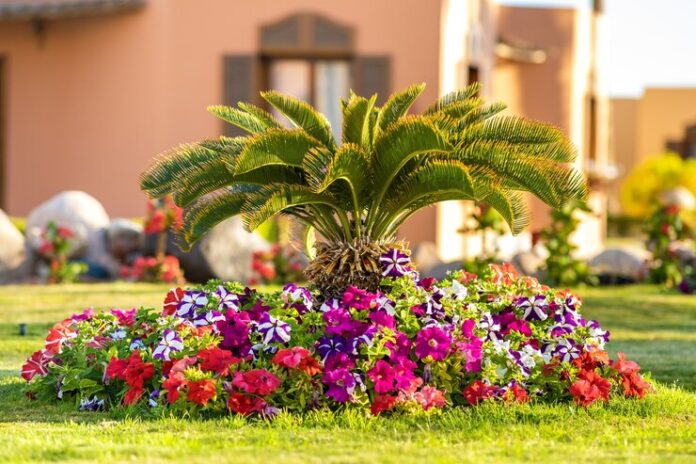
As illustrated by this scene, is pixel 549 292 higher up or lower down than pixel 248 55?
lower down

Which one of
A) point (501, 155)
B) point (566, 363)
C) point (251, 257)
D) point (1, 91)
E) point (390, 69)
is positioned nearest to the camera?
point (566, 363)

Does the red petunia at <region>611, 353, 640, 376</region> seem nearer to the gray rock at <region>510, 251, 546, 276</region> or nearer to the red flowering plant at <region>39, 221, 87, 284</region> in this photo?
the gray rock at <region>510, 251, 546, 276</region>

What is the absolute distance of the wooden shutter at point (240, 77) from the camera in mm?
17141

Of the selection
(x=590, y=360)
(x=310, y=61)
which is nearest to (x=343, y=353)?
(x=590, y=360)

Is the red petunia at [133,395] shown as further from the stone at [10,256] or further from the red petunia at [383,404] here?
the stone at [10,256]

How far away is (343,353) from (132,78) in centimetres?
1144

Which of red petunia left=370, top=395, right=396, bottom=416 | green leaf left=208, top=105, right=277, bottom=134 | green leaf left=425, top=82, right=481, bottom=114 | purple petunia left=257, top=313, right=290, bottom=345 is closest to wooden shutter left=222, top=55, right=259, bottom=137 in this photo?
green leaf left=208, top=105, right=277, bottom=134

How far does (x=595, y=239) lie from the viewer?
2462cm

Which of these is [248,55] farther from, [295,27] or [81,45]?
[81,45]

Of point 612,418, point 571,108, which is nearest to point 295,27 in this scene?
point 571,108

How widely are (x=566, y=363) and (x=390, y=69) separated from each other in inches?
402

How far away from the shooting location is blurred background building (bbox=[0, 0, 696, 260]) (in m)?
17.1

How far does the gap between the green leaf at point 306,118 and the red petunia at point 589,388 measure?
2156 mm

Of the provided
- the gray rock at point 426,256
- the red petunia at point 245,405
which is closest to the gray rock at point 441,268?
the gray rock at point 426,256
